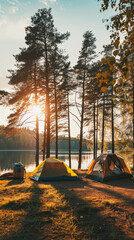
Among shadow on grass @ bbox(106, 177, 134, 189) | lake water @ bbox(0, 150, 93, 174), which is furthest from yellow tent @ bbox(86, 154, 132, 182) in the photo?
lake water @ bbox(0, 150, 93, 174)

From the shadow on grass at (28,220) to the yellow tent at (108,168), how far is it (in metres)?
5.15

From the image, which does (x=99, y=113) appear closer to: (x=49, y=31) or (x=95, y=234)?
(x=49, y=31)

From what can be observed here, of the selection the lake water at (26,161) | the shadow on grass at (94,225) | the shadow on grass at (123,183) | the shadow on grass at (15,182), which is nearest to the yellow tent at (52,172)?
the shadow on grass at (15,182)

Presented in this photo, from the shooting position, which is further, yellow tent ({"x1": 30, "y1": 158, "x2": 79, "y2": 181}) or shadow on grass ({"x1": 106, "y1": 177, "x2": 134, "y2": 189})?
yellow tent ({"x1": 30, "y1": 158, "x2": 79, "y2": 181})

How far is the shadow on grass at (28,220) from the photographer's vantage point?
3.29 m

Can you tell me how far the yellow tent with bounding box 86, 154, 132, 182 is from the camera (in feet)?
32.3

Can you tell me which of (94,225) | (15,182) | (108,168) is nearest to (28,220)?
(94,225)

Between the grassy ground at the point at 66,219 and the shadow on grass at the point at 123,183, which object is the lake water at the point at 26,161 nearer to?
the shadow on grass at the point at 123,183

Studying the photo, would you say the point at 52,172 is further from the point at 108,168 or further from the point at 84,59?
the point at 84,59

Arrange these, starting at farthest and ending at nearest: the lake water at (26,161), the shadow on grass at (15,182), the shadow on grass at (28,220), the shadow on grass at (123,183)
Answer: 1. the lake water at (26,161)
2. the shadow on grass at (15,182)
3. the shadow on grass at (123,183)
4. the shadow on grass at (28,220)

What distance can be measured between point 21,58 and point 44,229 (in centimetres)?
1484

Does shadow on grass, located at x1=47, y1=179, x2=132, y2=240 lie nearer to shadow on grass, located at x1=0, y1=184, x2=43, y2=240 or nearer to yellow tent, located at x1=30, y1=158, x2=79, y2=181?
shadow on grass, located at x1=0, y1=184, x2=43, y2=240

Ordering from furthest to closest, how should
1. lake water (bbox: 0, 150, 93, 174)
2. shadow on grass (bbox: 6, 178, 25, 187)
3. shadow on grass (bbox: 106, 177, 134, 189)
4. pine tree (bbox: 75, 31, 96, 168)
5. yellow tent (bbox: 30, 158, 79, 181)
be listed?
lake water (bbox: 0, 150, 93, 174)
pine tree (bbox: 75, 31, 96, 168)
yellow tent (bbox: 30, 158, 79, 181)
shadow on grass (bbox: 6, 178, 25, 187)
shadow on grass (bbox: 106, 177, 134, 189)

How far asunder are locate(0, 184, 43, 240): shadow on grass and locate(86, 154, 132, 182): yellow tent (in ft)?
16.9
